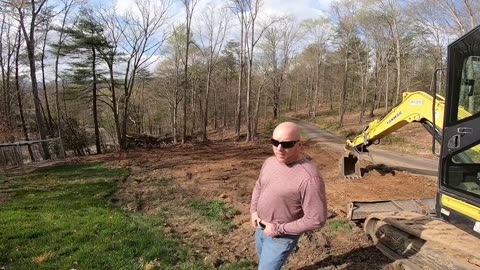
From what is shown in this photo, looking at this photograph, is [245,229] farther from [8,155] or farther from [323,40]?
[323,40]

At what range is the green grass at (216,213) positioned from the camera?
22.4 feet

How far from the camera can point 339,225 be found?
659 centimetres

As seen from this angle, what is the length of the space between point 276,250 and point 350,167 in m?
9.46

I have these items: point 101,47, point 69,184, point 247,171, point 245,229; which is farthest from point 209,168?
point 101,47

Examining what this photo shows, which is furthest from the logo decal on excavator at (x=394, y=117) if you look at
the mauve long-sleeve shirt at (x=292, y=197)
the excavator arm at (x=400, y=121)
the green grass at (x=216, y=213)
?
the mauve long-sleeve shirt at (x=292, y=197)

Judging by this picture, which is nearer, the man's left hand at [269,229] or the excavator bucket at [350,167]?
the man's left hand at [269,229]

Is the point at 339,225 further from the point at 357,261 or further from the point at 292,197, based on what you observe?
the point at 292,197

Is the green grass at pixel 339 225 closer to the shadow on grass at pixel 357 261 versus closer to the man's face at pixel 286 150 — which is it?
the shadow on grass at pixel 357 261

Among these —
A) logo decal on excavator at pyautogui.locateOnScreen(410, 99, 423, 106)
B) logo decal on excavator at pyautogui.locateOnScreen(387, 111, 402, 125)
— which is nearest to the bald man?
logo decal on excavator at pyautogui.locateOnScreen(410, 99, 423, 106)

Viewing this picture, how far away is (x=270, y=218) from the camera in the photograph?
2867mm

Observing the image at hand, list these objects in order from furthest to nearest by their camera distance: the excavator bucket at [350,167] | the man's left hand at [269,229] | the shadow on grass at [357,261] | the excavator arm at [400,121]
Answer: the excavator bucket at [350,167] < the excavator arm at [400,121] < the shadow on grass at [357,261] < the man's left hand at [269,229]

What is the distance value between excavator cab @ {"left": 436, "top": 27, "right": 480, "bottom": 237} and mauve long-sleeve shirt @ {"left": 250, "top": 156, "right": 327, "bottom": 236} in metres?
1.98

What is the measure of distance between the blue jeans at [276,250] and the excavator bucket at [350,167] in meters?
9.01

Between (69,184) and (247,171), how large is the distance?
5766mm
